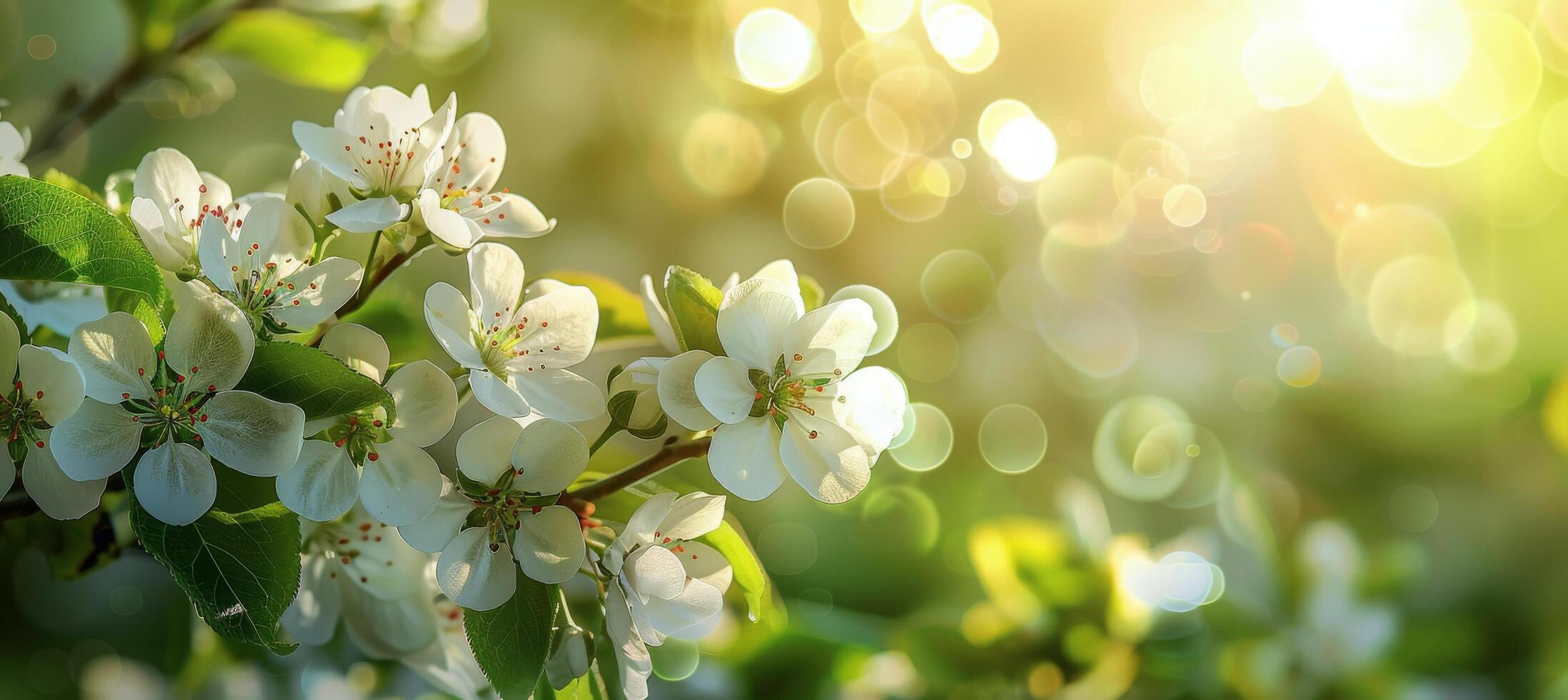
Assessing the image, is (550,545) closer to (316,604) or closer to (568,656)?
(568,656)

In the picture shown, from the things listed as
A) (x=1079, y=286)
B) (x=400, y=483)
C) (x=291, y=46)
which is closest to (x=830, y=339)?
(x=400, y=483)

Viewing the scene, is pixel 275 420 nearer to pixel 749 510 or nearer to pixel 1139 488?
pixel 749 510

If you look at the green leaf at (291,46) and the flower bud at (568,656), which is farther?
the green leaf at (291,46)

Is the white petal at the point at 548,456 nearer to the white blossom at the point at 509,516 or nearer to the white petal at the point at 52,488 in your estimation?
the white blossom at the point at 509,516

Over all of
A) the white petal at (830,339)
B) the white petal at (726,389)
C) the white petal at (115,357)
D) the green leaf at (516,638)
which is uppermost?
the white petal at (830,339)

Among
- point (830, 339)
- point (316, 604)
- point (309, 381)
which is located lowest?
point (316, 604)

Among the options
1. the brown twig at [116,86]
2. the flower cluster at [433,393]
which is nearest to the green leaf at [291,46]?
the brown twig at [116,86]

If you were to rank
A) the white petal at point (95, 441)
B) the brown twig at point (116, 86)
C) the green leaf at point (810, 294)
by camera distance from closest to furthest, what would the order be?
the white petal at point (95, 441), the green leaf at point (810, 294), the brown twig at point (116, 86)
